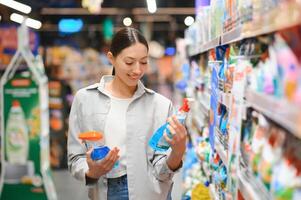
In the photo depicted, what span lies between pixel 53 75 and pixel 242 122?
746 cm

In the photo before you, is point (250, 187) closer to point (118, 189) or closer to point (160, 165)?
point (160, 165)

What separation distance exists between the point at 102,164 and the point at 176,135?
40 centimetres

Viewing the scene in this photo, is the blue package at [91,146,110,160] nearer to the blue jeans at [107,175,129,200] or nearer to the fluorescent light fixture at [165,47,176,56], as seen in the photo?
the blue jeans at [107,175,129,200]

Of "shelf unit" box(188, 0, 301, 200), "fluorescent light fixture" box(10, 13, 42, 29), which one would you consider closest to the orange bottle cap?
"shelf unit" box(188, 0, 301, 200)

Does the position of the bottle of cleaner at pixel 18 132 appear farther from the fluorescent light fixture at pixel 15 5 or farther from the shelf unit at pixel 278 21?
the fluorescent light fixture at pixel 15 5

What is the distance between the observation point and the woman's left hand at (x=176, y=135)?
2154mm

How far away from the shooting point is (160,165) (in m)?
2.38

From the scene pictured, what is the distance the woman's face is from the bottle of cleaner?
10.7ft

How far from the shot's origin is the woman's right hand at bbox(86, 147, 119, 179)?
2.21 m

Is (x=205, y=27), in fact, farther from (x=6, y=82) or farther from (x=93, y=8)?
(x=93, y=8)

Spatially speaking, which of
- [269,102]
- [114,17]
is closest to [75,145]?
[269,102]

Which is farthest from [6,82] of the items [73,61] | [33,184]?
[73,61]

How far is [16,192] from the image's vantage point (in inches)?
215

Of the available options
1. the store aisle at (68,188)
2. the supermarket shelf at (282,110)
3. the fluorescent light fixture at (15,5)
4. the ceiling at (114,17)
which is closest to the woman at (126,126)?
the supermarket shelf at (282,110)
